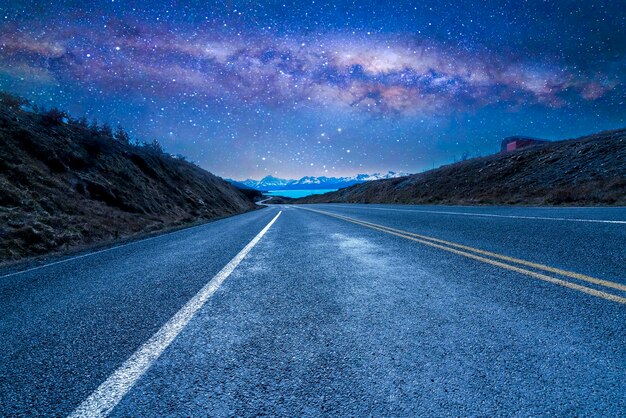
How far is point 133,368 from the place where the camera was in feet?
5.62

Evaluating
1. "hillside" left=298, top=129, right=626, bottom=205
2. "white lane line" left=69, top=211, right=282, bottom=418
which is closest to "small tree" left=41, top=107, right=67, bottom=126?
"white lane line" left=69, top=211, right=282, bottom=418

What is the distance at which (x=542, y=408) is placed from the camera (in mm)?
1269

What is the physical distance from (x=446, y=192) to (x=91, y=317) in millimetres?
35801

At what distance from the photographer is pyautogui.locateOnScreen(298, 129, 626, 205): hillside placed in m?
16.4

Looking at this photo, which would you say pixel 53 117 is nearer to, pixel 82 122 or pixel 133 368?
pixel 82 122

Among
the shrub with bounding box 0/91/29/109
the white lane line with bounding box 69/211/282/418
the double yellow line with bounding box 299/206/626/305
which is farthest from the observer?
the shrub with bounding box 0/91/29/109

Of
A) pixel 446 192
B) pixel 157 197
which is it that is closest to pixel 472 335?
pixel 157 197

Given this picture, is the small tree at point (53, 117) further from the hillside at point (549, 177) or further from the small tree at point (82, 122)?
the hillside at point (549, 177)

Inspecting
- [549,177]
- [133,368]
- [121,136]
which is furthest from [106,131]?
[549,177]

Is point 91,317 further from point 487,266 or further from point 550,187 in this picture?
point 550,187

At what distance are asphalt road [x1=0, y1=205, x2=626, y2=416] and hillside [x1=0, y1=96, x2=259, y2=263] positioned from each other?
6.53m

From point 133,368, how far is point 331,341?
1156 millimetres

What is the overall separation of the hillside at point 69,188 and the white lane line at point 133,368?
24.9ft

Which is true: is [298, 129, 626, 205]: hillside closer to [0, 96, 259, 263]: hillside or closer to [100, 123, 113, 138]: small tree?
[0, 96, 259, 263]: hillside
